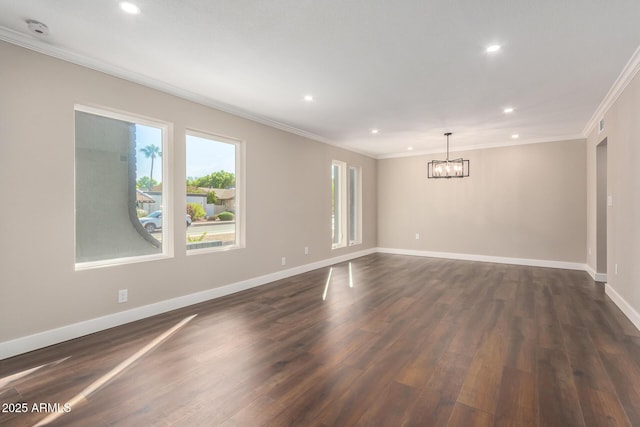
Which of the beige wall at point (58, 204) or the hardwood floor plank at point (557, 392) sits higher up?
the beige wall at point (58, 204)

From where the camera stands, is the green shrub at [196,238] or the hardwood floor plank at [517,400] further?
the green shrub at [196,238]

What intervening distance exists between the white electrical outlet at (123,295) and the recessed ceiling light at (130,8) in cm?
256

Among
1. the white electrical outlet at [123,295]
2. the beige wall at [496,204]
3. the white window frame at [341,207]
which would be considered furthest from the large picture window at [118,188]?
the beige wall at [496,204]

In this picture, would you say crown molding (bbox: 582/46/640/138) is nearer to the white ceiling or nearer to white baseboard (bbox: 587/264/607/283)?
the white ceiling

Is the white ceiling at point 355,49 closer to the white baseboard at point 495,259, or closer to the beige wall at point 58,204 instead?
the beige wall at point 58,204

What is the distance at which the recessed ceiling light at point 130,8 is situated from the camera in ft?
7.04

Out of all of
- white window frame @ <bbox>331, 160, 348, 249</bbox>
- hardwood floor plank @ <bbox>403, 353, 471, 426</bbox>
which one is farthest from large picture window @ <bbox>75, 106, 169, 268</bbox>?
white window frame @ <bbox>331, 160, 348, 249</bbox>

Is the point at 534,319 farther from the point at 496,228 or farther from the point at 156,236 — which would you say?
the point at 156,236

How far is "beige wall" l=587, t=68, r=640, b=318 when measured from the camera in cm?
312

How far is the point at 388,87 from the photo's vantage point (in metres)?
3.62

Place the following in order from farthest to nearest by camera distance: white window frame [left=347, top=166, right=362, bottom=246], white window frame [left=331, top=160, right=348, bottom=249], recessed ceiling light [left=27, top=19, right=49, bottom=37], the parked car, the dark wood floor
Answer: white window frame [left=347, top=166, right=362, bottom=246], white window frame [left=331, top=160, right=348, bottom=249], the parked car, recessed ceiling light [left=27, top=19, right=49, bottom=37], the dark wood floor

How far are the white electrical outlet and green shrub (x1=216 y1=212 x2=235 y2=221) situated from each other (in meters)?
1.50

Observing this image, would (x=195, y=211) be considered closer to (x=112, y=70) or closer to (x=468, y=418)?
(x=112, y=70)

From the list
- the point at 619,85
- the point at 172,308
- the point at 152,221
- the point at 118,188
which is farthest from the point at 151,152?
the point at 619,85
